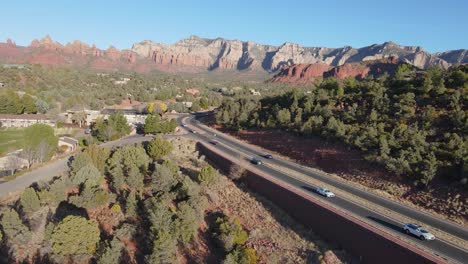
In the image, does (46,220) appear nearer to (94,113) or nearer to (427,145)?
(427,145)

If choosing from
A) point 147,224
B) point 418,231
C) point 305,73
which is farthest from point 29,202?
point 305,73

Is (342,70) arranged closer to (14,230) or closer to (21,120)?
(21,120)

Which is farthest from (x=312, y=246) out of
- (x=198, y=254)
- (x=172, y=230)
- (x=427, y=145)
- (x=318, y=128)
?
(x=318, y=128)

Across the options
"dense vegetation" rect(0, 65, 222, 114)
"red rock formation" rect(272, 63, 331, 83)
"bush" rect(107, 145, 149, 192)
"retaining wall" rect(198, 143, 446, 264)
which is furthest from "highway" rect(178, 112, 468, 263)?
"red rock formation" rect(272, 63, 331, 83)

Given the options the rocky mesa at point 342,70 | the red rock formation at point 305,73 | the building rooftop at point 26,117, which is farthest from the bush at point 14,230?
the red rock formation at point 305,73

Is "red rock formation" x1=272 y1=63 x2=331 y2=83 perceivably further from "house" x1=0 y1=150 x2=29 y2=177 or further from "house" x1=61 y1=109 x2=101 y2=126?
"house" x1=0 y1=150 x2=29 y2=177
